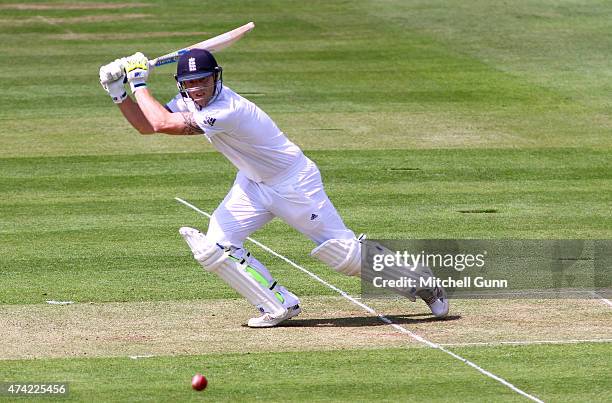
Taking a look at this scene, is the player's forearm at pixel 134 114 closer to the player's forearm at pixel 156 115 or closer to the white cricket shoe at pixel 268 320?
the player's forearm at pixel 156 115

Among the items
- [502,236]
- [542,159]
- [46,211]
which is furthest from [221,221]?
[542,159]

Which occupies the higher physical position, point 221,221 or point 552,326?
point 221,221

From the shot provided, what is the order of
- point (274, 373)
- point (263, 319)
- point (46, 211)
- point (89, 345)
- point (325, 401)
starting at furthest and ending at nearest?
point (46, 211) → point (263, 319) → point (89, 345) → point (274, 373) → point (325, 401)

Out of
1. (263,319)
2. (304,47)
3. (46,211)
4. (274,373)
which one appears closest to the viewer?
(274,373)

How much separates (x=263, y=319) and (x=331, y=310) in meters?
0.75

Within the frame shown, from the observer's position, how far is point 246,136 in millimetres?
9867

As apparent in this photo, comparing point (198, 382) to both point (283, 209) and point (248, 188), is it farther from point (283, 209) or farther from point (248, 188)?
point (248, 188)

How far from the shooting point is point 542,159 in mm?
17016

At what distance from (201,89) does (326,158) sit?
748 centimetres

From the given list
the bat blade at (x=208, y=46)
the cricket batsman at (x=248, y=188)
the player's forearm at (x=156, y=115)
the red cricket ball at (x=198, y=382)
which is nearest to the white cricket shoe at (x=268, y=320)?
the cricket batsman at (x=248, y=188)

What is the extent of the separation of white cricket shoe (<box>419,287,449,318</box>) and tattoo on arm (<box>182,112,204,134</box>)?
2.13 m

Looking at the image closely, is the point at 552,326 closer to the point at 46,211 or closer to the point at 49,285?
the point at 49,285

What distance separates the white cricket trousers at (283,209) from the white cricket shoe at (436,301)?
0.76 m

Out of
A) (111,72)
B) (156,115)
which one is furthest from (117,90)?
(156,115)
